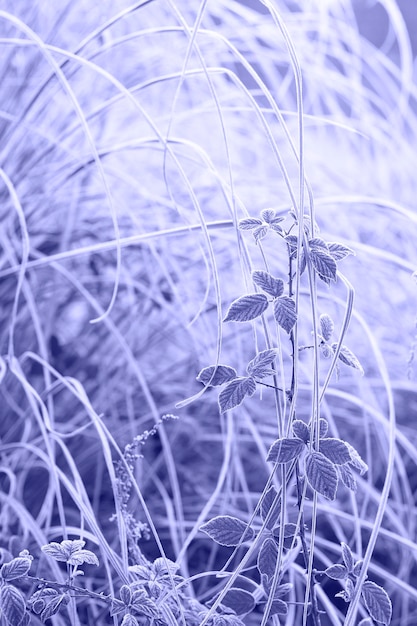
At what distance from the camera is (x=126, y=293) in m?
0.77

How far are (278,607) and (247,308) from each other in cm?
14

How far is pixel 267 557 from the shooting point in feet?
1.25

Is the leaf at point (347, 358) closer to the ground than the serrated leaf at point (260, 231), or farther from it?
closer to the ground

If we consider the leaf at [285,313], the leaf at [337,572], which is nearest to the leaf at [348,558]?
the leaf at [337,572]

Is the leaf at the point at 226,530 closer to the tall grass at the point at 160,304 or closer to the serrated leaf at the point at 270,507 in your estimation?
the serrated leaf at the point at 270,507

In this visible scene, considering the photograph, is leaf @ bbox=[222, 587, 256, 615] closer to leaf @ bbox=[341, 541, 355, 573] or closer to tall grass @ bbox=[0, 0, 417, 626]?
leaf @ bbox=[341, 541, 355, 573]

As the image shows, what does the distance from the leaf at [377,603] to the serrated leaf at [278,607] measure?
36 mm

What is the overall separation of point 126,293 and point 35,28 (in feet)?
1.02

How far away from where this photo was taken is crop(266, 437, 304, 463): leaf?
35 cm

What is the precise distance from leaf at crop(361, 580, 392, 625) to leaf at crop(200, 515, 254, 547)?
58mm

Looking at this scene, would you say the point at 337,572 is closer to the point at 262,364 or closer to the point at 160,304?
the point at 262,364

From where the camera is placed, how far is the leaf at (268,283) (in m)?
0.37

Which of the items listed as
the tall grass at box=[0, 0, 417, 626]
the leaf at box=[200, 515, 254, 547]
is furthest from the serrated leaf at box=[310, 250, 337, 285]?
the tall grass at box=[0, 0, 417, 626]

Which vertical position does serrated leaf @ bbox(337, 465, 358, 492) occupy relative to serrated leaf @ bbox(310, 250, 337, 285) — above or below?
below
